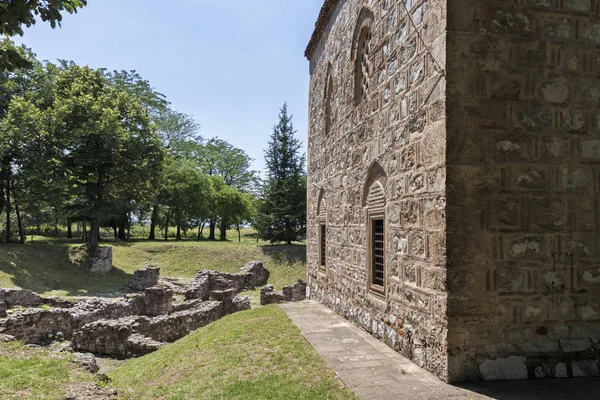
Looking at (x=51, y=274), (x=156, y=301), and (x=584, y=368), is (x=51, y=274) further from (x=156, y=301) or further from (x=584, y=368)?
(x=584, y=368)

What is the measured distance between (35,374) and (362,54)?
328 inches

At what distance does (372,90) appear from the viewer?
779cm

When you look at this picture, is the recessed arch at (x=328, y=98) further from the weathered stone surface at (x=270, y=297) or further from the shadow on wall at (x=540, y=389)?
the weathered stone surface at (x=270, y=297)

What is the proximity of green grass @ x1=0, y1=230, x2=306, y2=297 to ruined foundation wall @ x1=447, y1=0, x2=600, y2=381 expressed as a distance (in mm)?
18840

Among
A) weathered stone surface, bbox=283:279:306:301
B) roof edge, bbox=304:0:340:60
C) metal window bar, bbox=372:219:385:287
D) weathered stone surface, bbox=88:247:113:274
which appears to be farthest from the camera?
weathered stone surface, bbox=88:247:113:274

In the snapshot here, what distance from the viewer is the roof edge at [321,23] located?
11.2 meters

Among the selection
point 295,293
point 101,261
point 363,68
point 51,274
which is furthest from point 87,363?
point 101,261

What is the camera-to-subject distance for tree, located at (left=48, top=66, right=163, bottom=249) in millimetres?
24219

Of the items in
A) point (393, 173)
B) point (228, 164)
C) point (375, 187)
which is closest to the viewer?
A: point (393, 173)

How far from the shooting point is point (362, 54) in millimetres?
8844

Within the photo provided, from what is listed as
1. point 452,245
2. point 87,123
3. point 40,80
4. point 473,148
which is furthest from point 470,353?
point 40,80

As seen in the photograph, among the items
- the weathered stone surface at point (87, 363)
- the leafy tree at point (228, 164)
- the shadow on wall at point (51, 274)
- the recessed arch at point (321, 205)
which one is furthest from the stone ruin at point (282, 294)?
the leafy tree at point (228, 164)

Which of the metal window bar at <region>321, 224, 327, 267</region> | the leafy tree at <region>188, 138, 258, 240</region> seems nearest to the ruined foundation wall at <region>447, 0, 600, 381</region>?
the metal window bar at <region>321, 224, 327, 267</region>

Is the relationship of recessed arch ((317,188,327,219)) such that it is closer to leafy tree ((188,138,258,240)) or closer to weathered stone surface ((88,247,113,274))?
weathered stone surface ((88,247,113,274))
